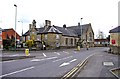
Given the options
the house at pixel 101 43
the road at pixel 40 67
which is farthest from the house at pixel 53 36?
the road at pixel 40 67

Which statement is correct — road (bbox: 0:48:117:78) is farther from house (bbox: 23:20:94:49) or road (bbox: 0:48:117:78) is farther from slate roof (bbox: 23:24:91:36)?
slate roof (bbox: 23:24:91:36)

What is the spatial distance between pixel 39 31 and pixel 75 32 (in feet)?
67.9

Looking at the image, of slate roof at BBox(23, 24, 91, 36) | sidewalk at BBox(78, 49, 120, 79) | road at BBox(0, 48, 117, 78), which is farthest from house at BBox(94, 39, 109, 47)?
sidewalk at BBox(78, 49, 120, 79)

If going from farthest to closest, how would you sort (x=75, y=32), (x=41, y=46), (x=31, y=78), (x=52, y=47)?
(x=75, y=32) < (x=52, y=47) < (x=41, y=46) < (x=31, y=78)

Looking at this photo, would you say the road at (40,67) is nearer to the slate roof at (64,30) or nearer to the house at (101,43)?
the slate roof at (64,30)

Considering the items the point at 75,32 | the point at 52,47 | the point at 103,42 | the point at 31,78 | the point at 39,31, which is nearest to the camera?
the point at 31,78

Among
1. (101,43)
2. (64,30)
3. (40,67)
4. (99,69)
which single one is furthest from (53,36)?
(99,69)

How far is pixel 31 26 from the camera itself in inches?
3091

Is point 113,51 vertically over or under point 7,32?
under

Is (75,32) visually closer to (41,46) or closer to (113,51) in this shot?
(41,46)

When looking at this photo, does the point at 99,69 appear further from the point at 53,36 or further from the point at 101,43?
the point at 101,43

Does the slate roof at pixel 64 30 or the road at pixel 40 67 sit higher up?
the slate roof at pixel 64 30

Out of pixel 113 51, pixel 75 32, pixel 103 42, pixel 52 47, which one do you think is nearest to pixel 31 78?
pixel 113 51

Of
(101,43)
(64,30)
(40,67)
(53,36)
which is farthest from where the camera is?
(101,43)
